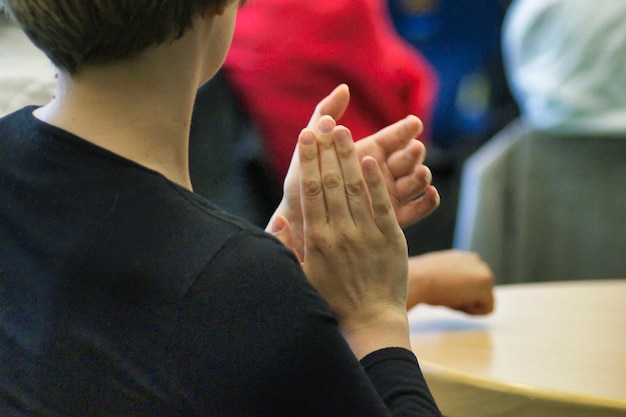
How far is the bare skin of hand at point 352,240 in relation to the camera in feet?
2.78

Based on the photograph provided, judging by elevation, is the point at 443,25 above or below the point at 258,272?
below

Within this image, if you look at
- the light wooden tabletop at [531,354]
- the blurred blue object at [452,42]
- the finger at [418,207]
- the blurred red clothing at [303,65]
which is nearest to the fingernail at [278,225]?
the finger at [418,207]

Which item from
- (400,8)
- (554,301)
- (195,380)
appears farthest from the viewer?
(400,8)

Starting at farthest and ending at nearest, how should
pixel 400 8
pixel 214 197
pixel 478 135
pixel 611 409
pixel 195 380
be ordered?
pixel 478 135
pixel 400 8
pixel 214 197
pixel 611 409
pixel 195 380

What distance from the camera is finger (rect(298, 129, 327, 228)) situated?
0.85 m

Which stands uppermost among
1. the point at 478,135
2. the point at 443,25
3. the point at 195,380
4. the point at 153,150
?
the point at 153,150

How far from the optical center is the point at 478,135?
381cm

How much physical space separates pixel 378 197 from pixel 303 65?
3.77 ft

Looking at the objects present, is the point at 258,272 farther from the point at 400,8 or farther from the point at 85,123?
the point at 400,8

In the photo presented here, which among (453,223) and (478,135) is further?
(478,135)

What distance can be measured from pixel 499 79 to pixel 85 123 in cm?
335

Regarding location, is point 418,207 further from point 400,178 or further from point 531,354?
point 531,354

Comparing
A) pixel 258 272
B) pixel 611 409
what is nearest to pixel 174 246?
pixel 258 272

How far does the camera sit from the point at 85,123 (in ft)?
2.49
